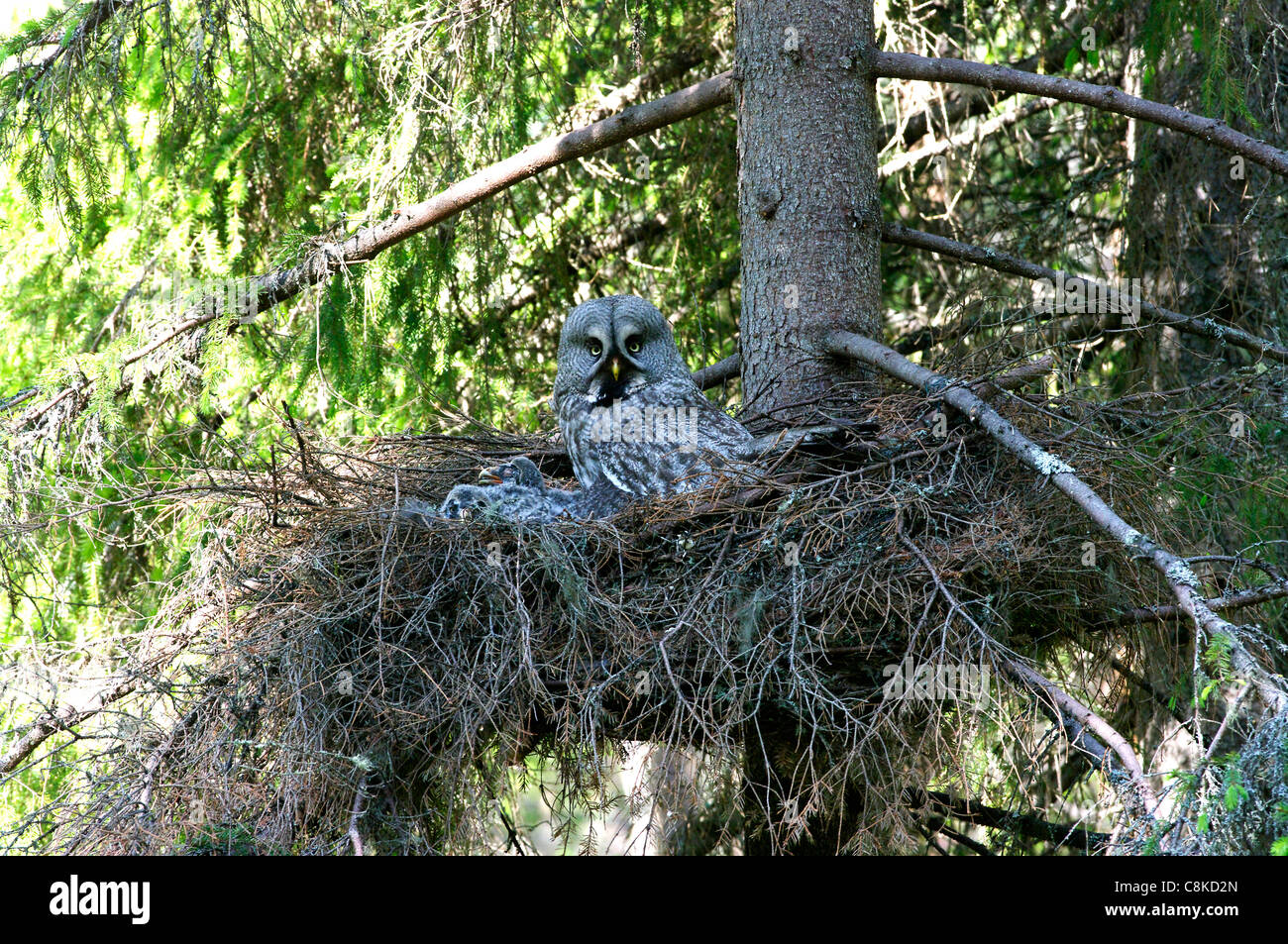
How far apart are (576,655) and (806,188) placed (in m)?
2.04

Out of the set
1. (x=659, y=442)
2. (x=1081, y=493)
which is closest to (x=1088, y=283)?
(x=1081, y=493)

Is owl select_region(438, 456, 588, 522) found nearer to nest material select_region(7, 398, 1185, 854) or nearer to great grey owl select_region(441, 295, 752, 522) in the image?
great grey owl select_region(441, 295, 752, 522)

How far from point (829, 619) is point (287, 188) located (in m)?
3.20

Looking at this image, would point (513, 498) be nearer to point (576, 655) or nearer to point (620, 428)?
point (620, 428)

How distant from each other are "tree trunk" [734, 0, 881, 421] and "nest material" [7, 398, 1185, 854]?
33.1 inches

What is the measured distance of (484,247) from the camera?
16.4 feet

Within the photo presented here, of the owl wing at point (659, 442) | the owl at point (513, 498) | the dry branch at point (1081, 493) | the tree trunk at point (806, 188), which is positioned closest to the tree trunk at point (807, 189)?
the tree trunk at point (806, 188)

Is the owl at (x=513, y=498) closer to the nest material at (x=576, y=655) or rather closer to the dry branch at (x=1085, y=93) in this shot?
the nest material at (x=576, y=655)

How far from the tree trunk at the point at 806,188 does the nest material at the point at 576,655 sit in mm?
842

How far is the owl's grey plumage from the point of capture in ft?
13.5

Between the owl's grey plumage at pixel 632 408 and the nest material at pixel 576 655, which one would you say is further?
the owl's grey plumage at pixel 632 408

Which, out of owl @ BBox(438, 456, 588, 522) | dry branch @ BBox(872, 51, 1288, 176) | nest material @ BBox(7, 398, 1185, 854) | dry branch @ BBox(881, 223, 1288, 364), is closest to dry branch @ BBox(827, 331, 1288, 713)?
nest material @ BBox(7, 398, 1185, 854)

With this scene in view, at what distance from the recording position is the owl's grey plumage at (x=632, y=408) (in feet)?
13.5
